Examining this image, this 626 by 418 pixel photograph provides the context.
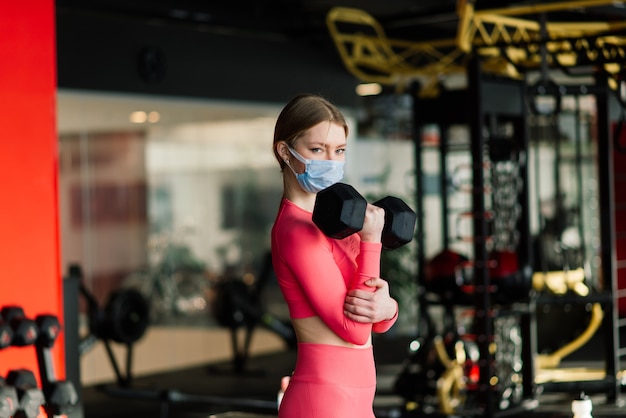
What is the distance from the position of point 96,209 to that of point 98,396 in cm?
155

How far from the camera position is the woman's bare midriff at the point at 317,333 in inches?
94.0

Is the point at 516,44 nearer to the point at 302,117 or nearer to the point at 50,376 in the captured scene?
the point at 50,376

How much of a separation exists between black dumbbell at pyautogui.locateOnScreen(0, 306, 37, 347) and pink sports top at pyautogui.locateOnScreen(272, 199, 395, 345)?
7.23ft

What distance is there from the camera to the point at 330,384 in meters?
2.37

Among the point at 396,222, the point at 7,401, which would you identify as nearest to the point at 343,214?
the point at 396,222

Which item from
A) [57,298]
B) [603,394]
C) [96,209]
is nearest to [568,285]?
[603,394]

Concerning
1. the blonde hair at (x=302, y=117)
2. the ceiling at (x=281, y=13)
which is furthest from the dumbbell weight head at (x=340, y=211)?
the ceiling at (x=281, y=13)

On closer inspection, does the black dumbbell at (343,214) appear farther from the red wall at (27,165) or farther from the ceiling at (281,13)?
the ceiling at (281,13)

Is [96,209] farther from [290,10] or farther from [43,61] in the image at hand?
[43,61]

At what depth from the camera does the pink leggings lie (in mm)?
2363

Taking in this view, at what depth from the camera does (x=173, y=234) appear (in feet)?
28.7

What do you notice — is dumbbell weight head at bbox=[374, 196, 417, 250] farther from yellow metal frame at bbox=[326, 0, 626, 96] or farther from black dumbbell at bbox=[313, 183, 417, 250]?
yellow metal frame at bbox=[326, 0, 626, 96]

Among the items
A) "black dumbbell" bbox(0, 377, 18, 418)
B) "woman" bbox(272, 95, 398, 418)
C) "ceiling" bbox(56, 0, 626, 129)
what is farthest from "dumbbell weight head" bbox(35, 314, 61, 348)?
"ceiling" bbox(56, 0, 626, 129)

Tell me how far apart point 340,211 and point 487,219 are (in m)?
3.54
